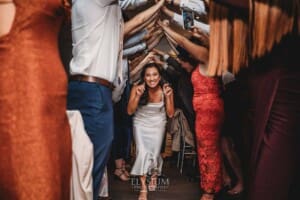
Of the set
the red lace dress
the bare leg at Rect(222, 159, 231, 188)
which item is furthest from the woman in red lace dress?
the bare leg at Rect(222, 159, 231, 188)

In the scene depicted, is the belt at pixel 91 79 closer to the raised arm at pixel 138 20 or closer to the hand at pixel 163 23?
the raised arm at pixel 138 20

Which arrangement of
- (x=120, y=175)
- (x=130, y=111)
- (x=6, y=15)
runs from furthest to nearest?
(x=120, y=175) < (x=130, y=111) < (x=6, y=15)

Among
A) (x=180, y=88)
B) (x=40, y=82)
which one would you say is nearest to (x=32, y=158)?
(x=40, y=82)

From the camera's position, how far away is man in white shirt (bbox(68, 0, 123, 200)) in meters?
2.32

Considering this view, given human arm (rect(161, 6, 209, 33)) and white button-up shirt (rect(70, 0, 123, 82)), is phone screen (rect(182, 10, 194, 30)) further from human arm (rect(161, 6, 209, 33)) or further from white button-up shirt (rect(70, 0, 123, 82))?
white button-up shirt (rect(70, 0, 123, 82))

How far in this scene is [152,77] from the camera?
366cm

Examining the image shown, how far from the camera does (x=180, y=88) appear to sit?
13.5 ft

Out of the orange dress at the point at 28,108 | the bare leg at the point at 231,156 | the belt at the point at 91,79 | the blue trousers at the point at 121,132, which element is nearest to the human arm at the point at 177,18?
the blue trousers at the point at 121,132

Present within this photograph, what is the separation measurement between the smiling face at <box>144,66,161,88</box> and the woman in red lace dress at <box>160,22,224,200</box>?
0.52m

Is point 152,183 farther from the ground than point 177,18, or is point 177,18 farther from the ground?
point 177,18

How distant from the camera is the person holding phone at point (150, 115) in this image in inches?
139

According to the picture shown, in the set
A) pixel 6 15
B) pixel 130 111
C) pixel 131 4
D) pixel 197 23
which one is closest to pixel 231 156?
pixel 130 111

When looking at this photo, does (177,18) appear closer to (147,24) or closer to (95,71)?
(147,24)

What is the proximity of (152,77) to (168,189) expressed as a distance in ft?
3.47
